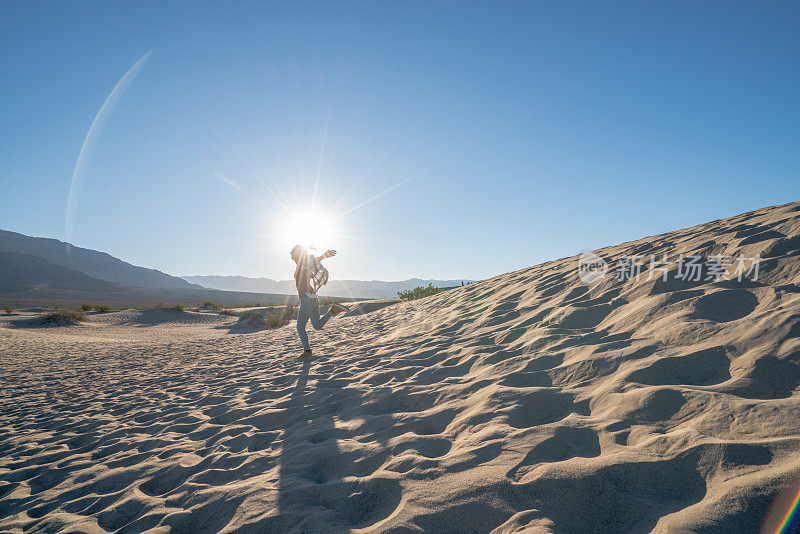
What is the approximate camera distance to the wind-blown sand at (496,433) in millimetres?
1552

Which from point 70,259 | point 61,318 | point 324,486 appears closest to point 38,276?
point 70,259

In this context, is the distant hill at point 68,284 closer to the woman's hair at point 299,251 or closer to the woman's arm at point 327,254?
the woman's hair at point 299,251

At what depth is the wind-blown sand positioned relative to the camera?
1.55 m

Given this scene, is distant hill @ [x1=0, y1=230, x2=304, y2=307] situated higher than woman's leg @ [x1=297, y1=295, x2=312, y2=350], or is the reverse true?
distant hill @ [x1=0, y1=230, x2=304, y2=307]

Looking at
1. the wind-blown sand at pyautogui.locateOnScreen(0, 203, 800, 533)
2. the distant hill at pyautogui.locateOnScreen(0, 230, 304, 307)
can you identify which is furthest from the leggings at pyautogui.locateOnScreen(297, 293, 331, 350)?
the distant hill at pyautogui.locateOnScreen(0, 230, 304, 307)

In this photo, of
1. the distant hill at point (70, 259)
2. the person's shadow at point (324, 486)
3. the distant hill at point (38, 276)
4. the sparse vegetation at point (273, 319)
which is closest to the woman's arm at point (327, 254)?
the person's shadow at point (324, 486)

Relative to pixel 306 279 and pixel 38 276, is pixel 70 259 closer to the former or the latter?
pixel 38 276

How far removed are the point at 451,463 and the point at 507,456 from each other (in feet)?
0.98

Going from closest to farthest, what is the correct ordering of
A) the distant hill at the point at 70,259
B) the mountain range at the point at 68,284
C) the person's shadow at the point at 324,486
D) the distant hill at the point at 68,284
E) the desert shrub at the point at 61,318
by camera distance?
the person's shadow at the point at 324,486 → the desert shrub at the point at 61,318 → the distant hill at the point at 68,284 → the mountain range at the point at 68,284 → the distant hill at the point at 70,259

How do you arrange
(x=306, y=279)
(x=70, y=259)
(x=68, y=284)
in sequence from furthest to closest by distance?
(x=70, y=259), (x=68, y=284), (x=306, y=279)

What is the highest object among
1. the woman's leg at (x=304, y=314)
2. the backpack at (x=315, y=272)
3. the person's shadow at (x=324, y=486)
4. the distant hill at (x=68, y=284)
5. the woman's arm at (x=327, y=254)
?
the distant hill at (x=68, y=284)

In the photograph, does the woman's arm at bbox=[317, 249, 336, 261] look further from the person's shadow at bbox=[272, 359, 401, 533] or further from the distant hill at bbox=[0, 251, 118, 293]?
the distant hill at bbox=[0, 251, 118, 293]

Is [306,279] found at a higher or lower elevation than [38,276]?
lower

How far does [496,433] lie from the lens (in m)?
2.16
